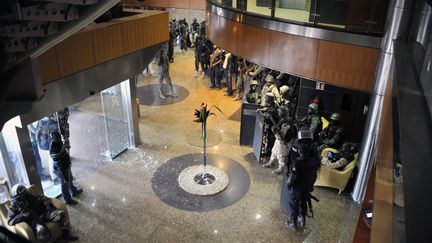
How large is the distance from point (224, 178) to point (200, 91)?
563 cm

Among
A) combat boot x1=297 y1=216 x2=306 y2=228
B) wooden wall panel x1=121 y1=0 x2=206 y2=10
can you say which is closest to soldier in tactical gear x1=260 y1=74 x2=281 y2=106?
combat boot x1=297 y1=216 x2=306 y2=228

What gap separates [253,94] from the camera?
9.16m

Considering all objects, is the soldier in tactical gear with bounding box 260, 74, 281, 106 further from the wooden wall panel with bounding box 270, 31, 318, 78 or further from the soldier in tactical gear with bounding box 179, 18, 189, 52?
the soldier in tactical gear with bounding box 179, 18, 189, 52

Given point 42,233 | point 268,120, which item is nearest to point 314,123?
point 268,120

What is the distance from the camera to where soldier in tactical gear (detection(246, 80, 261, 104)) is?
29.2 feet

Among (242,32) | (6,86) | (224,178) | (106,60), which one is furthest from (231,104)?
(6,86)

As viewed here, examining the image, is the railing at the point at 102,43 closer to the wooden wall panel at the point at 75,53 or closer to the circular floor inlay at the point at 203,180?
the wooden wall panel at the point at 75,53

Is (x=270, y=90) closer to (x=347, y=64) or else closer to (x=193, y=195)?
(x=347, y=64)

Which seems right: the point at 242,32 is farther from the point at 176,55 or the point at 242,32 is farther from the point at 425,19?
the point at 176,55

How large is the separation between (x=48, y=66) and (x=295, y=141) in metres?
4.13

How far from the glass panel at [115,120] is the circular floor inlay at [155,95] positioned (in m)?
2.91

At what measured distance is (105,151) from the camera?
8461 millimetres

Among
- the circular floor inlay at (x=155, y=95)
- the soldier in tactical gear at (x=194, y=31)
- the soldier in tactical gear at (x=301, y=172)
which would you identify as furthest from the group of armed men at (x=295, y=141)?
the soldier in tactical gear at (x=194, y=31)

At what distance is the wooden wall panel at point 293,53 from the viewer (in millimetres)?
6668
